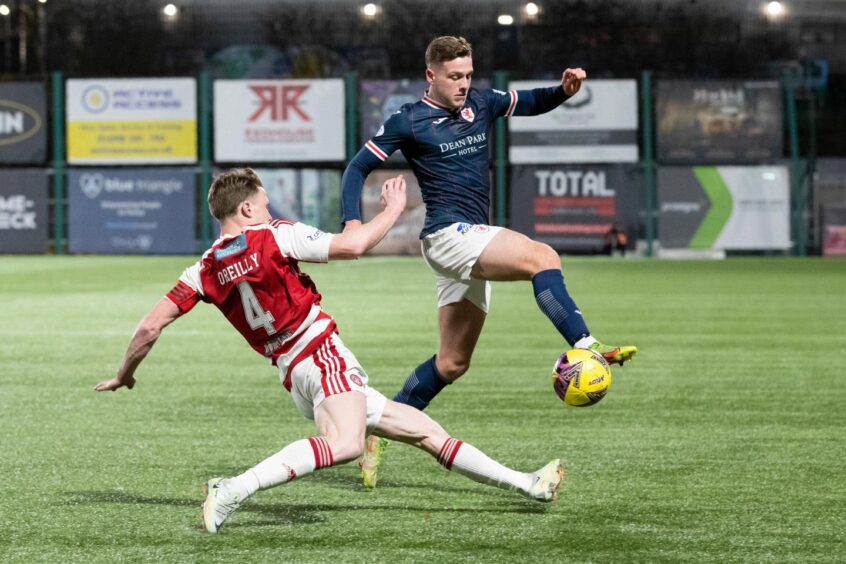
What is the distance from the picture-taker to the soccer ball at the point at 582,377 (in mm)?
6121

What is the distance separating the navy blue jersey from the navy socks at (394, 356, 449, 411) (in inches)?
27.4

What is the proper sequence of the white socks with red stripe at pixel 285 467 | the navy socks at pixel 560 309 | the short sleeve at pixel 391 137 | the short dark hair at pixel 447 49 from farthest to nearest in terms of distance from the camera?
the short sleeve at pixel 391 137 < the short dark hair at pixel 447 49 < the navy socks at pixel 560 309 < the white socks with red stripe at pixel 285 467

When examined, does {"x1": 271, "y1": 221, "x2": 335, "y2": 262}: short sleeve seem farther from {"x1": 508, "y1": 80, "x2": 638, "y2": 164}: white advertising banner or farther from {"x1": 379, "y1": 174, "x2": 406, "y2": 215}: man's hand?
{"x1": 508, "y1": 80, "x2": 638, "y2": 164}: white advertising banner

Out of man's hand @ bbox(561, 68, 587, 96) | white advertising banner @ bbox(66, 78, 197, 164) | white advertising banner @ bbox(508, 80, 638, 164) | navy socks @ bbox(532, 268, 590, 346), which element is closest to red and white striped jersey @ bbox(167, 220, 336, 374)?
navy socks @ bbox(532, 268, 590, 346)

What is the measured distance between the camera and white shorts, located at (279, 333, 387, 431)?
5.62m

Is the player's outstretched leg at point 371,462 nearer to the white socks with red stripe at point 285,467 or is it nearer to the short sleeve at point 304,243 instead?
the white socks with red stripe at point 285,467

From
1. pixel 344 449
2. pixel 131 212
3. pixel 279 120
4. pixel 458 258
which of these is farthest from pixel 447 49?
pixel 131 212

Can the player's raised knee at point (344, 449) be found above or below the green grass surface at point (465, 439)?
above

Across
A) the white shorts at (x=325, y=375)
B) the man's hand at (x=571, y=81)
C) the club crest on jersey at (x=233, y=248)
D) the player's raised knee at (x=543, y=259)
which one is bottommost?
the white shorts at (x=325, y=375)

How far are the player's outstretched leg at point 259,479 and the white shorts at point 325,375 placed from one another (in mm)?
253

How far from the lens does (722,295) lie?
2116 centimetres

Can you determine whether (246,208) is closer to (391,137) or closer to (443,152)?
(391,137)

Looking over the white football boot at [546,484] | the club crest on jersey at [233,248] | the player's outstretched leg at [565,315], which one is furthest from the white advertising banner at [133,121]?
the club crest on jersey at [233,248]

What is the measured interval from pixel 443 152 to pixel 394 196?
1575mm
